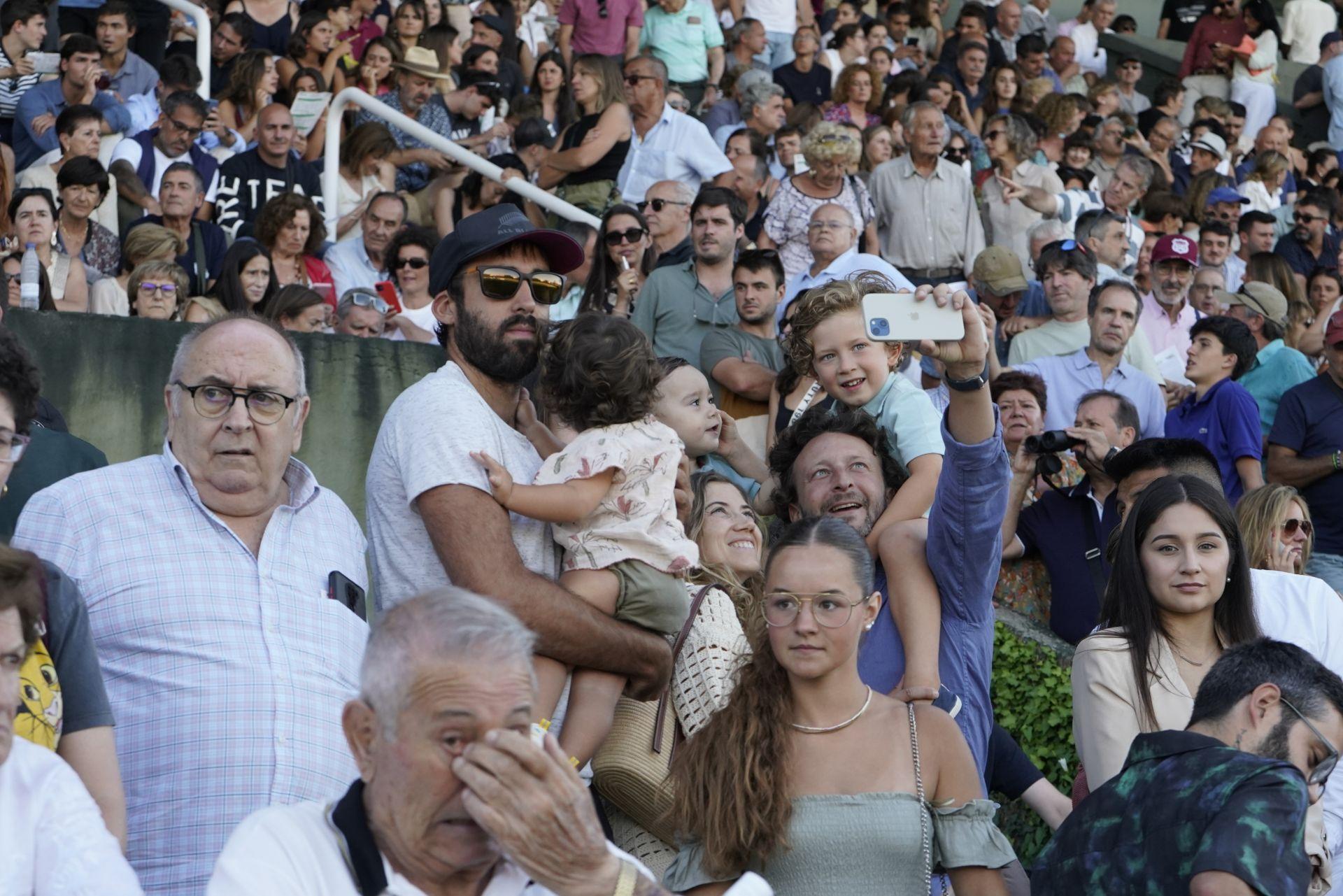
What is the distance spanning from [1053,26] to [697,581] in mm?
16050

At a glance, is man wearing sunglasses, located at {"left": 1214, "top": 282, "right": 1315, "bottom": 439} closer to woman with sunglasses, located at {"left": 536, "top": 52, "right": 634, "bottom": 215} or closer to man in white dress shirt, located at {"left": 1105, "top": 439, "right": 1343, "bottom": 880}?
man in white dress shirt, located at {"left": 1105, "top": 439, "right": 1343, "bottom": 880}

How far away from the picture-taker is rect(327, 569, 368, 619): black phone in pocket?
12.6 ft

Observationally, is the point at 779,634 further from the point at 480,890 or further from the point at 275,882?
the point at 275,882

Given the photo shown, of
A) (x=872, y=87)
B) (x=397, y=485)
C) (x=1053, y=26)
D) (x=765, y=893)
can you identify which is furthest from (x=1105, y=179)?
(x=765, y=893)

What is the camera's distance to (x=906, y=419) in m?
5.32

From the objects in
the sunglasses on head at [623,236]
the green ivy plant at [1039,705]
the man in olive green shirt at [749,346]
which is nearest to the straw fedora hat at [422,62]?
the sunglasses on head at [623,236]

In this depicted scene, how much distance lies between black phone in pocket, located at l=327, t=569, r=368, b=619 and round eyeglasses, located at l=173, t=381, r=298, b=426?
14.4 inches

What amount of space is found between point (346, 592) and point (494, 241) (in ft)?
3.53

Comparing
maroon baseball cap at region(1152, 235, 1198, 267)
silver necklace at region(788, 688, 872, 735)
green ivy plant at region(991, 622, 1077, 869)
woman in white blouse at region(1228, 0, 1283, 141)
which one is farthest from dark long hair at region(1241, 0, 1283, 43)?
silver necklace at region(788, 688, 872, 735)

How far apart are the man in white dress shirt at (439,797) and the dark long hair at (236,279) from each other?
586cm

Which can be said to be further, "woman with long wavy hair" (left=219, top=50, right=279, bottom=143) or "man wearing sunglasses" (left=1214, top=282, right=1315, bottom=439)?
"woman with long wavy hair" (left=219, top=50, right=279, bottom=143)

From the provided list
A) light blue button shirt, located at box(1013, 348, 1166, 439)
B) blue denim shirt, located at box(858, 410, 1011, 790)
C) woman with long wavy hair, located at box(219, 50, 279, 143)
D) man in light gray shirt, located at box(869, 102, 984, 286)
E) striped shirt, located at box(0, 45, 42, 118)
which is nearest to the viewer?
blue denim shirt, located at box(858, 410, 1011, 790)

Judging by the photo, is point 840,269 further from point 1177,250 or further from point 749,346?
point 1177,250

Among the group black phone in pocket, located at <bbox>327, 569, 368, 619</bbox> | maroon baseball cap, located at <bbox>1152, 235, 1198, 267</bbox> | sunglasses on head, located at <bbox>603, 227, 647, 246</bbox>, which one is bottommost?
black phone in pocket, located at <bbox>327, 569, 368, 619</bbox>
